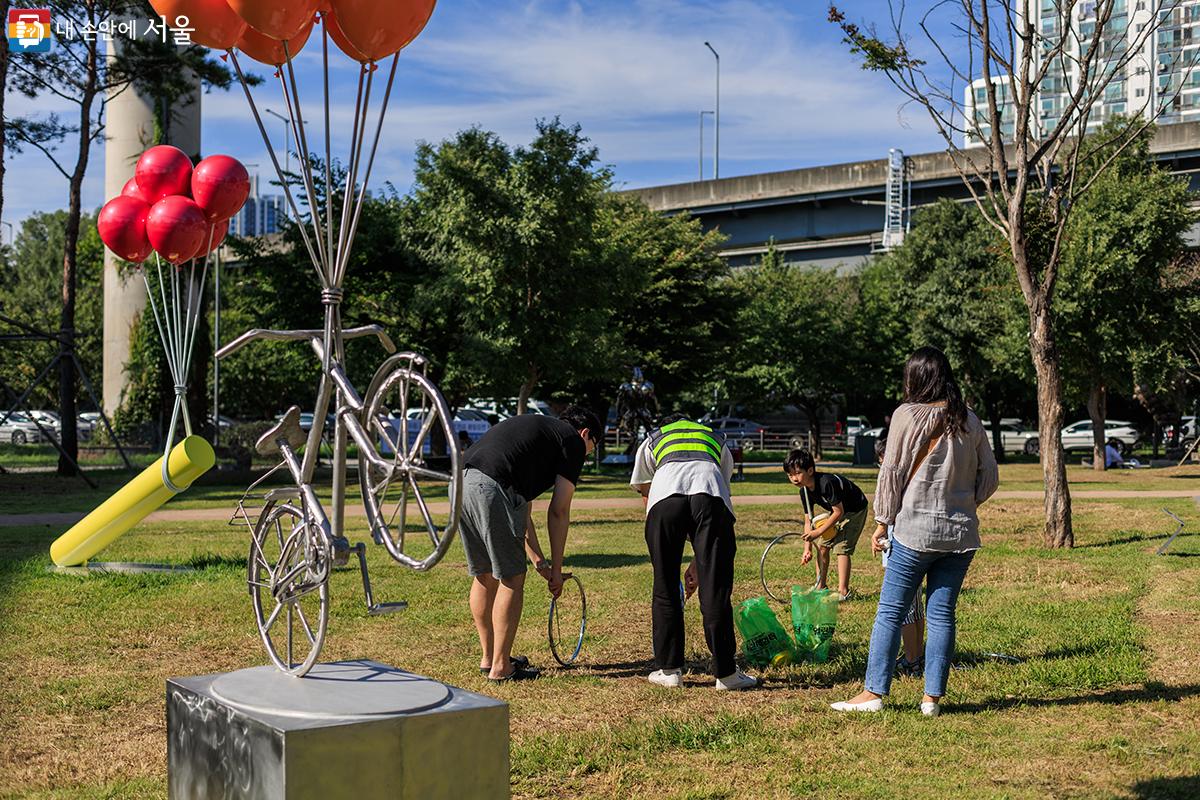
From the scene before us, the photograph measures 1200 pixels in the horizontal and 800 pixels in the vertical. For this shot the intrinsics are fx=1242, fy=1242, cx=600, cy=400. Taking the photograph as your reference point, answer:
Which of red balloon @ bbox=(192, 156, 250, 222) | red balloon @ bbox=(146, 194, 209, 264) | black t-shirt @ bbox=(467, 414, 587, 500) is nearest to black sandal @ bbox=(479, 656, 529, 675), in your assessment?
black t-shirt @ bbox=(467, 414, 587, 500)

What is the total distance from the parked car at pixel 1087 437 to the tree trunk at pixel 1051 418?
3234 centimetres

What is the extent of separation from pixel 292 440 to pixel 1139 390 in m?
36.6

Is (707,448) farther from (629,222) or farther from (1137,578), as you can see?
(629,222)

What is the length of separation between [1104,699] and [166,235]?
8211mm

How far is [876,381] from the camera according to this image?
42.9 metres

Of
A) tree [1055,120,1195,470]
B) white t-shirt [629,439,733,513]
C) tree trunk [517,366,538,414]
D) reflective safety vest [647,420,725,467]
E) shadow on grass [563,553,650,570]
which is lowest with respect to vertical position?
shadow on grass [563,553,650,570]

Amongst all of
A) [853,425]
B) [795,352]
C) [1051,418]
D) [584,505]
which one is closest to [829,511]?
[1051,418]

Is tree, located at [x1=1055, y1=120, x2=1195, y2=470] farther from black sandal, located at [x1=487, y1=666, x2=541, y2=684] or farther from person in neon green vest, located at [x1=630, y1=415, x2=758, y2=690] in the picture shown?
black sandal, located at [x1=487, y1=666, x2=541, y2=684]

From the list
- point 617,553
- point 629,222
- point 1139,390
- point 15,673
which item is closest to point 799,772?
point 15,673

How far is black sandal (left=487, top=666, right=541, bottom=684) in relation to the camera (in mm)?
7277

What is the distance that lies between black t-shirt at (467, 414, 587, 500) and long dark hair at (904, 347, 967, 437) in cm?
195

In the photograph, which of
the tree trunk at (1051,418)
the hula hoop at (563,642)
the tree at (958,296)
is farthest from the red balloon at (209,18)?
the tree at (958,296)

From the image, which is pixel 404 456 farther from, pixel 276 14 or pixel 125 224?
pixel 125 224

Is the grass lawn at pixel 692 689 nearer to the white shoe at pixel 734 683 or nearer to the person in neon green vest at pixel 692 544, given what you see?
the white shoe at pixel 734 683
